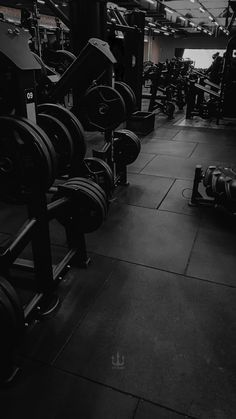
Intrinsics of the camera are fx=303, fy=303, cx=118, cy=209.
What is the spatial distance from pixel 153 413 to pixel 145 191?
6.66ft

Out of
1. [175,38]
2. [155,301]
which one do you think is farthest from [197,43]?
[155,301]

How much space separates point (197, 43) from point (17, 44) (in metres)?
23.6

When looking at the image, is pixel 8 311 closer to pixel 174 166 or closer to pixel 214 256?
pixel 214 256

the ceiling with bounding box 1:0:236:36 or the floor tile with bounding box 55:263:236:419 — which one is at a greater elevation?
the ceiling with bounding box 1:0:236:36

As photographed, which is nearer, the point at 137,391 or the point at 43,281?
the point at 137,391

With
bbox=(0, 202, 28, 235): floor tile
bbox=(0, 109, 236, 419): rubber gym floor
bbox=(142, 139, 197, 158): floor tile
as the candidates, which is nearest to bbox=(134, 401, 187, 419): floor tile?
bbox=(0, 109, 236, 419): rubber gym floor

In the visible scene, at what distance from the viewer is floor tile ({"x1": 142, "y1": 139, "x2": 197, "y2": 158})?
159 inches

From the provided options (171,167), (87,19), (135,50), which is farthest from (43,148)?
(135,50)

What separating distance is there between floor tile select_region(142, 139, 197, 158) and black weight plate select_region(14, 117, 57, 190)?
2.97 metres

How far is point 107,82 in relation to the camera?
7.79 ft

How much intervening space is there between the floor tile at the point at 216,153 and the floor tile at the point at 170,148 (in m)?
0.11

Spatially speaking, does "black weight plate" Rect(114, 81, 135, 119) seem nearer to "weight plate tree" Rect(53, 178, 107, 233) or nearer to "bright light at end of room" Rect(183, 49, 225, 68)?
"weight plate tree" Rect(53, 178, 107, 233)

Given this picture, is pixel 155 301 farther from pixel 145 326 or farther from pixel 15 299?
pixel 15 299

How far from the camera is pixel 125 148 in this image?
A: 114 inches
